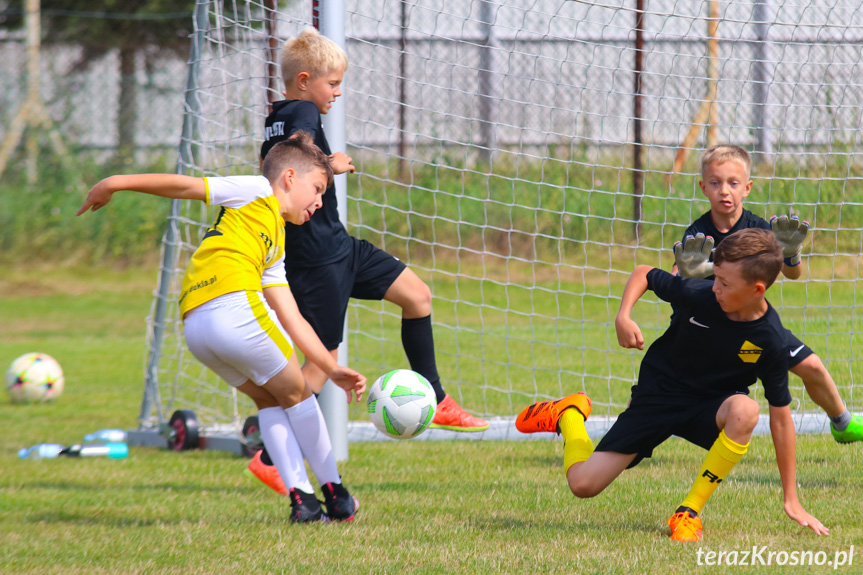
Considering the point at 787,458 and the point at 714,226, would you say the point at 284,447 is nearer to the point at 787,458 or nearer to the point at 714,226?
the point at 787,458

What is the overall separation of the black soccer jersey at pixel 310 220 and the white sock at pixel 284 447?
0.79 metres

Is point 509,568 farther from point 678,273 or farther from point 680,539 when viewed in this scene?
point 678,273

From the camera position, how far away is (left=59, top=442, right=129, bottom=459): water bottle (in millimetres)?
5062

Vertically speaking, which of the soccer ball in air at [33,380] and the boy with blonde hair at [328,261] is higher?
the boy with blonde hair at [328,261]

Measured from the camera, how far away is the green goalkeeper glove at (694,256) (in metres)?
3.39

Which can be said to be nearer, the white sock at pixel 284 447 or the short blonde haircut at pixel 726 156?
the white sock at pixel 284 447

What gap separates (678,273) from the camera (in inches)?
138

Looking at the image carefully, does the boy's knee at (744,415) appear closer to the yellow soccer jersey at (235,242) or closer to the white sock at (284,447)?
the white sock at (284,447)

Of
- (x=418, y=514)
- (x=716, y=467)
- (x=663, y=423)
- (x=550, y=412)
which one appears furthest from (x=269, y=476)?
(x=716, y=467)

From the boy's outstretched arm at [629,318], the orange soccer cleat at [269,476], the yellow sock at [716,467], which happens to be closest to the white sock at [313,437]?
the orange soccer cleat at [269,476]

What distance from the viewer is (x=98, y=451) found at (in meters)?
5.09

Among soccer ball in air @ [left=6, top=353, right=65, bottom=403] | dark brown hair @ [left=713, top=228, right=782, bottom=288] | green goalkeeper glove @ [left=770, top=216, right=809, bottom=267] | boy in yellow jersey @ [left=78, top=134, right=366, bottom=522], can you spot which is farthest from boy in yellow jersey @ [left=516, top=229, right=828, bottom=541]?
soccer ball in air @ [left=6, top=353, right=65, bottom=403]

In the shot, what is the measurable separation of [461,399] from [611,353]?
1.63 m

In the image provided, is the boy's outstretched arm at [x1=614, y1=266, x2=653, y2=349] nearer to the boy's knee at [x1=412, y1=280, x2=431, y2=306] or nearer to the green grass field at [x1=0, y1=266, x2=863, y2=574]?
the green grass field at [x1=0, y1=266, x2=863, y2=574]
